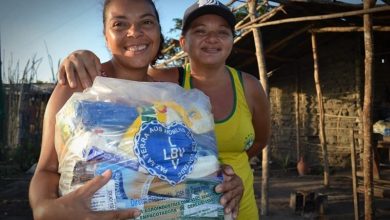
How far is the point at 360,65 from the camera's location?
7.87m

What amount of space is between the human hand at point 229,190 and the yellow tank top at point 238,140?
0.30 meters

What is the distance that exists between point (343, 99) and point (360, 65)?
90 cm

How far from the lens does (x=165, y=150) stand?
104cm

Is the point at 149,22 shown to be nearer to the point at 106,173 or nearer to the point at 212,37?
the point at 212,37

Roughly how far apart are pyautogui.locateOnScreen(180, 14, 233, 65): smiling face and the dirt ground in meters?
3.95

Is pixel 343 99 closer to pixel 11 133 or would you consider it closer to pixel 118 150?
pixel 118 150

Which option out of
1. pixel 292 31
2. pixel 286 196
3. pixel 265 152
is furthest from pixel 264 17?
pixel 286 196

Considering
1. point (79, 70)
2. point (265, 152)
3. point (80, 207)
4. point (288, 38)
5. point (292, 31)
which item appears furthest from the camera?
point (292, 31)

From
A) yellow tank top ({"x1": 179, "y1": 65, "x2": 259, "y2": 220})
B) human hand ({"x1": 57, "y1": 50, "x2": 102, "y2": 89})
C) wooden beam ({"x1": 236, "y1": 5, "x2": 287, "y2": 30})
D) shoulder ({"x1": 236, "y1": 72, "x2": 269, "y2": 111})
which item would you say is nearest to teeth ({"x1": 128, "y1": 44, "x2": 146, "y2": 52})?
human hand ({"x1": 57, "y1": 50, "x2": 102, "y2": 89})

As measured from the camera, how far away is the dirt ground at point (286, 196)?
5.12 m

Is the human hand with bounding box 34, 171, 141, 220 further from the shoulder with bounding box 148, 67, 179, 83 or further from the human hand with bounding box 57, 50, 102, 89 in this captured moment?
the shoulder with bounding box 148, 67, 179, 83

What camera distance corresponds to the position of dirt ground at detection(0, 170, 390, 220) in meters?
5.12

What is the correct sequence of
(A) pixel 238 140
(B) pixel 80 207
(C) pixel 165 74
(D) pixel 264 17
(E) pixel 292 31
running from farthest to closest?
(E) pixel 292 31, (D) pixel 264 17, (C) pixel 165 74, (A) pixel 238 140, (B) pixel 80 207

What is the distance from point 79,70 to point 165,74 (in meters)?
0.55
